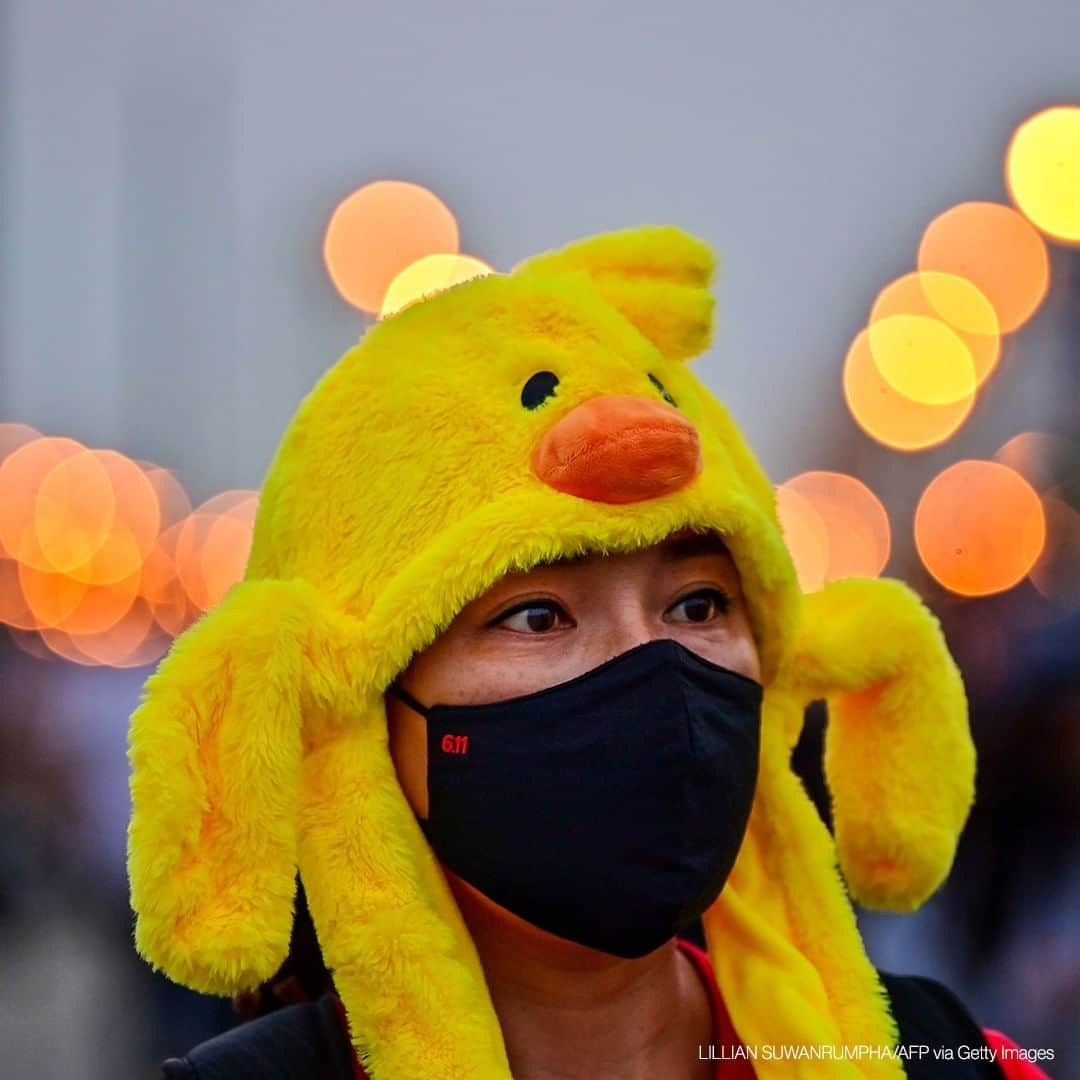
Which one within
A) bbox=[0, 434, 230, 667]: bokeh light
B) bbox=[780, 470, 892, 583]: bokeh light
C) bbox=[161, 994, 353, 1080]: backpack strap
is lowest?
bbox=[0, 434, 230, 667]: bokeh light

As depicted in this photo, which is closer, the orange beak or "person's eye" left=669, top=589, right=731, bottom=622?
the orange beak

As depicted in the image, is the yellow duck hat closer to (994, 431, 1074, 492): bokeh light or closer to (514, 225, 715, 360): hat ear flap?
(514, 225, 715, 360): hat ear flap

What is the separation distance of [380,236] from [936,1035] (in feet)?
13.6

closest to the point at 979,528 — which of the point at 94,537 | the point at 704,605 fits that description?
the point at 704,605

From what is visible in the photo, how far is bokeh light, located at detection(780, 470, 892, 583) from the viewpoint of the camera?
945 centimetres

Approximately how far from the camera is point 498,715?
6.39 feet

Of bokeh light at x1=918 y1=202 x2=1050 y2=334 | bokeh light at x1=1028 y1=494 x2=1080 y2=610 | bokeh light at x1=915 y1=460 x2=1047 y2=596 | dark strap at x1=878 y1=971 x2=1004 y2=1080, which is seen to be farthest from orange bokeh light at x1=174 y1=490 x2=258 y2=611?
dark strap at x1=878 y1=971 x2=1004 y2=1080

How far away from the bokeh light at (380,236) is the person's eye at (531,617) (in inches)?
130

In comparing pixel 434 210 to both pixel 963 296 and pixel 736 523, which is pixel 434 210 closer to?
pixel 963 296

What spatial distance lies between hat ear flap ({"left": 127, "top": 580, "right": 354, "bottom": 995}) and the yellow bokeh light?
590 centimetres

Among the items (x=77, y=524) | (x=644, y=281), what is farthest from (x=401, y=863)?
(x=77, y=524)

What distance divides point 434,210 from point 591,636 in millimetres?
3707

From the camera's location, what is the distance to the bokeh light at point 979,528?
20.0 ft

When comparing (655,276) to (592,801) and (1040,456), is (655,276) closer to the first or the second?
(592,801)
